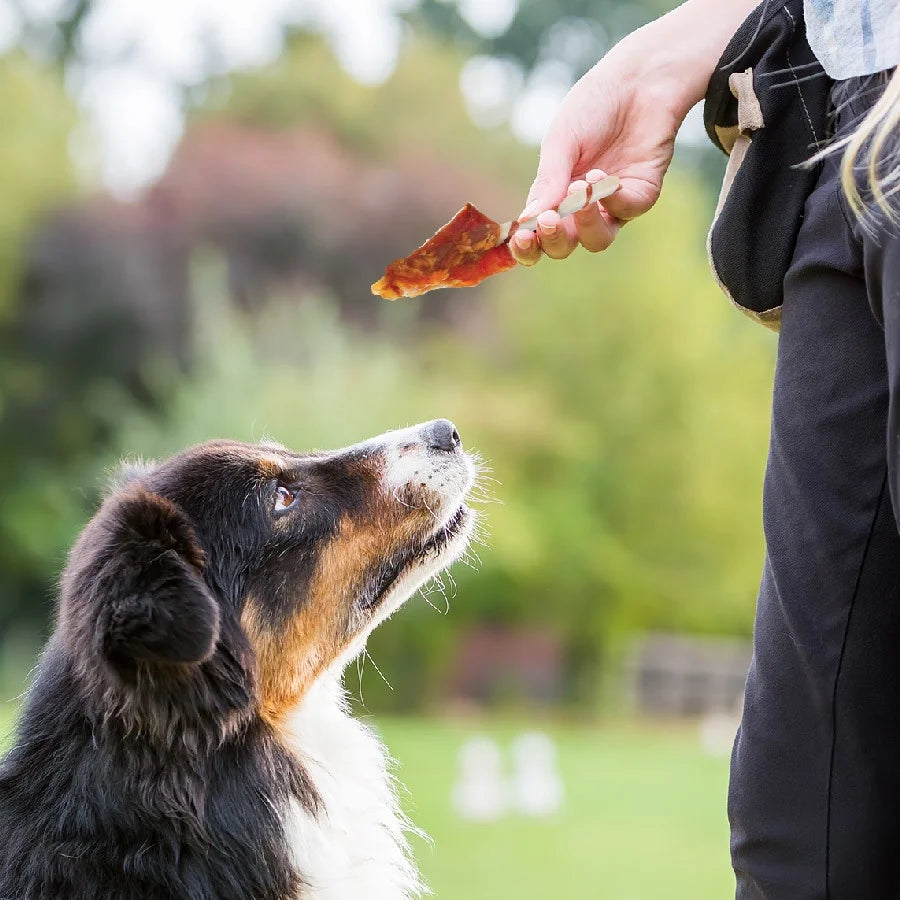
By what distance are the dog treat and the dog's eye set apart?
22.6 inches

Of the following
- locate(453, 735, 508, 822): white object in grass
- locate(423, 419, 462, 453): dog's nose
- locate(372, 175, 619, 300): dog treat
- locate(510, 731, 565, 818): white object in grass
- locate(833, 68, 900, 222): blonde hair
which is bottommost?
locate(510, 731, 565, 818): white object in grass

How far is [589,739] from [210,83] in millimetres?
16986

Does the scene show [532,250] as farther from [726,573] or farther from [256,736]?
[726,573]

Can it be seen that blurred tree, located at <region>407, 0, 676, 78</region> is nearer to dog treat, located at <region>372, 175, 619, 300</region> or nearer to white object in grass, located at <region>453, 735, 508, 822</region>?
white object in grass, located at <region>453, 735, 508, 822</region>

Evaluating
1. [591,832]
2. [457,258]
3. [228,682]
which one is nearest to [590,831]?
[591,832]

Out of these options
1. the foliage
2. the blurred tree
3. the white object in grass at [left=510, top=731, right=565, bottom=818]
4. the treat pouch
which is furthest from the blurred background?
the treat pouch

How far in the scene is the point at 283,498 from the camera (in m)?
3.04

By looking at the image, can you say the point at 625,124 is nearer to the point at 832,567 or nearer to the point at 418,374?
the point at 832,567

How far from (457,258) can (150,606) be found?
1.09 m

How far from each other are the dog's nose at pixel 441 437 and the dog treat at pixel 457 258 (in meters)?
0.50

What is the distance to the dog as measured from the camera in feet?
7.77

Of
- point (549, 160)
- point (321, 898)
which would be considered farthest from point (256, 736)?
point (549, 160)

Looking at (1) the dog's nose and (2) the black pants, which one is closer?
(2) the black pants

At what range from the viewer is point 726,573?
2308cm
